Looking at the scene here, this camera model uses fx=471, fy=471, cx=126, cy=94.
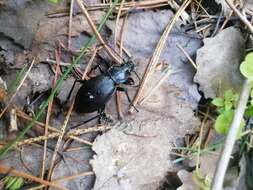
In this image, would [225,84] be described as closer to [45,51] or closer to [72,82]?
[72,82]

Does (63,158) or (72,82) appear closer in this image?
(63,158)

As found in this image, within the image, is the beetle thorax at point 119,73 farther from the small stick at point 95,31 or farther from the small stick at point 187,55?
the small stick at point 187,55

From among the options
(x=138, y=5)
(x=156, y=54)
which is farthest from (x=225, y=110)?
(x=138, y=5)

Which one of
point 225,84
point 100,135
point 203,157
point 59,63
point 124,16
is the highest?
point 124,16

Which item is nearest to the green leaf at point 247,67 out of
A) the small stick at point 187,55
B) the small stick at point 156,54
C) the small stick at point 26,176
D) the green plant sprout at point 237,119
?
the green plant sprout at point 237,119

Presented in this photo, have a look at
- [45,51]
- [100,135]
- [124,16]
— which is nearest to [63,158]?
[100,135]

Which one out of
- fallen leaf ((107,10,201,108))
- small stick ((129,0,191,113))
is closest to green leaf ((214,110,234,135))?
fallen leaf ((107,10,201,108))

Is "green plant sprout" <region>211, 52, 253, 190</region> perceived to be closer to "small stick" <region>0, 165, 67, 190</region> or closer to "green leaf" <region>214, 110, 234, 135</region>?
"green leaf" <region>214, 110, 234, 135</region>
